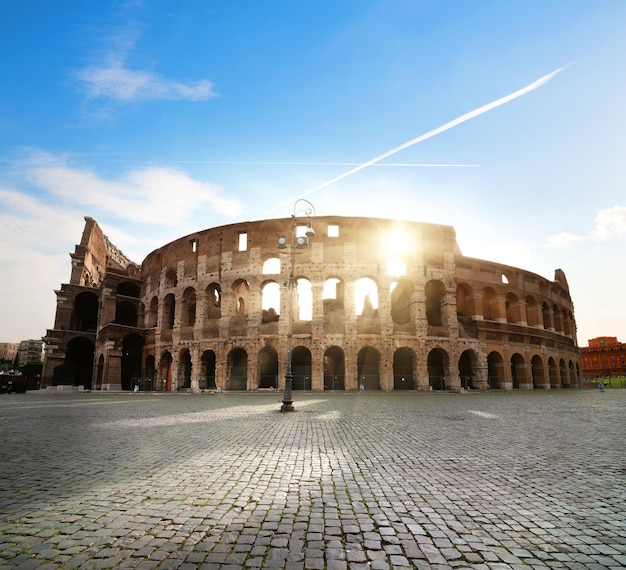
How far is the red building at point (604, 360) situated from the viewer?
75.1 metres

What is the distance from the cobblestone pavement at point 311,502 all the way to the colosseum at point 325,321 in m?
18.1

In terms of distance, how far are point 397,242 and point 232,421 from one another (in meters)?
21.0

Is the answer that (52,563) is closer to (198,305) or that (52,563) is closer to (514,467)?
(514,467)

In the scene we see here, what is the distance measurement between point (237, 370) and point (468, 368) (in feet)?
58.2

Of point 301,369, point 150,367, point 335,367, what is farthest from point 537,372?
point 150,367

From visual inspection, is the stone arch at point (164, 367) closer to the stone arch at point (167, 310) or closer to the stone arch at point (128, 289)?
the stone arch at point (167, 310)

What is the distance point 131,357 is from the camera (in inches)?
1321

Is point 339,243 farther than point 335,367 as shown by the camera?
No

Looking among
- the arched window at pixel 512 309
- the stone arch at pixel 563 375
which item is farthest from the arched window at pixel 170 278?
the stone arch at pixel 563 375

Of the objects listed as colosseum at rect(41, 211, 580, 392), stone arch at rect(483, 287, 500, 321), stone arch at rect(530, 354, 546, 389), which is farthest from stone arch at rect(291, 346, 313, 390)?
stone arch at rect(530, 354, 546, 389)

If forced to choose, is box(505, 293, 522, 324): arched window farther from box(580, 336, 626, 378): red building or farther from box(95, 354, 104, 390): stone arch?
box(580, 336, 626, 378): red building

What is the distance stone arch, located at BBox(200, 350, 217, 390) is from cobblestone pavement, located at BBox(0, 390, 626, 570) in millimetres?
21069

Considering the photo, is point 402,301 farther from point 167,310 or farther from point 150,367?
Answer: point 150,367

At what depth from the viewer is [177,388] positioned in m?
27.4
